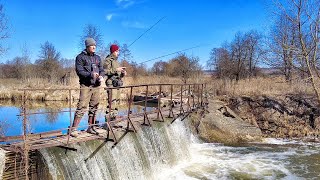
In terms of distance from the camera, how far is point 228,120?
1725 centimetres

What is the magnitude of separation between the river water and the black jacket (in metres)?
1.44

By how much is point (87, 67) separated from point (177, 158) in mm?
5422

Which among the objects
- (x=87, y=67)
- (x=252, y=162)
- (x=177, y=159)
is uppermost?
(x=87, y=67)

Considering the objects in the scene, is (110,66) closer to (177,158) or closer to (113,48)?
(113,48)

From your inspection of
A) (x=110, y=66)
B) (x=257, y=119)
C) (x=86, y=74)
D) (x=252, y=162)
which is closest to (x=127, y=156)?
(x=110, y=66)

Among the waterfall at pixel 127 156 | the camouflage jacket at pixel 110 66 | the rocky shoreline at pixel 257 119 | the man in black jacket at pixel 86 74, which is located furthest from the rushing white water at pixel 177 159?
the camouflage jacket at pixel 110 66

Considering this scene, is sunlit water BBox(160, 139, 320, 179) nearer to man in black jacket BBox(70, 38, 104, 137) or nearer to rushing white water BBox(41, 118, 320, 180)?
rushing white water BBox(41, 118, 320, 180)

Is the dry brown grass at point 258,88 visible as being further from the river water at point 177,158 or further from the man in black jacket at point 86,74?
the man in black jacket at point 86,74

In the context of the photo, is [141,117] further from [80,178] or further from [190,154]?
[80,178]

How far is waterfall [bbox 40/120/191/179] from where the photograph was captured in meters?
6.12

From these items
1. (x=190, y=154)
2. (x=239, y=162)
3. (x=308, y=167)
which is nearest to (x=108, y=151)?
(x=190, y=154)

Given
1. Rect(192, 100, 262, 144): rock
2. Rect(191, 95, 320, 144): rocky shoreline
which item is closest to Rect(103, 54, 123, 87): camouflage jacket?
Rect(191, 95, 320, 144): rocky shoreline

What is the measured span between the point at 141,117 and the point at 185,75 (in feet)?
85.6

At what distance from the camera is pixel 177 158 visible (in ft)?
36.7
